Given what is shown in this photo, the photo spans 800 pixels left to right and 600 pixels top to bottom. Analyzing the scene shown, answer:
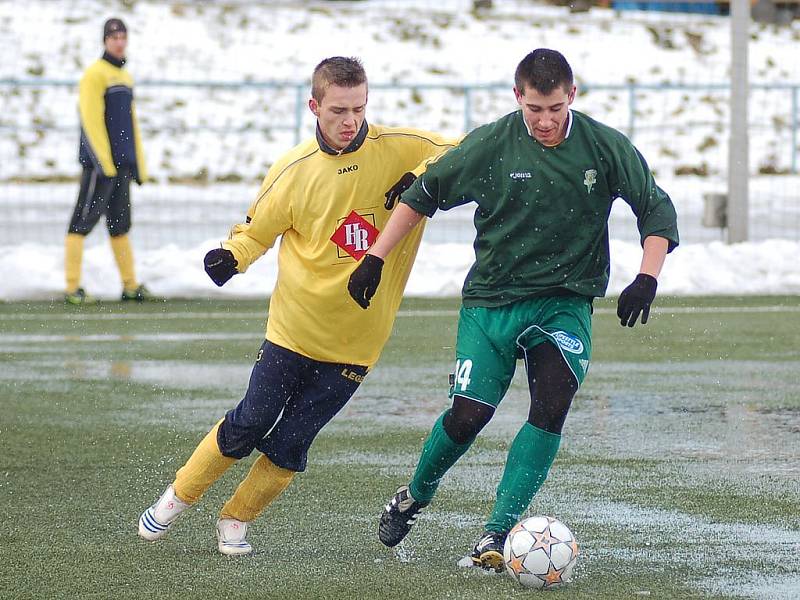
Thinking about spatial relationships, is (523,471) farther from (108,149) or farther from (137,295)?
(137,295)

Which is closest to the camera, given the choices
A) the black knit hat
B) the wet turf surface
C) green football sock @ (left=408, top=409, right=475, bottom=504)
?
the wet turf surface

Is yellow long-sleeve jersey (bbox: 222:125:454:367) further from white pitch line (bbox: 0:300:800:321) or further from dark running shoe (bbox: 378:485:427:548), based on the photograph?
white pitch line (bbox: 0:300:800:321)

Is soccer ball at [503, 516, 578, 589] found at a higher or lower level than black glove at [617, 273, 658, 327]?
lower

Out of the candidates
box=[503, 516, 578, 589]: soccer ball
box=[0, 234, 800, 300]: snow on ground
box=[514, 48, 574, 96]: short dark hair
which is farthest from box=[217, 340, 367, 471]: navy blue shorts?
box=[0, 234, 800, 300]: snow on ground

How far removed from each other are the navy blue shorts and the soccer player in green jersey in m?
0.38

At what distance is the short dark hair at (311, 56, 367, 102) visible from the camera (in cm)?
502

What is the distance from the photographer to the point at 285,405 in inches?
202

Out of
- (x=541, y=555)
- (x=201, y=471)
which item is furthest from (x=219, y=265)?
(x=541, y=555)

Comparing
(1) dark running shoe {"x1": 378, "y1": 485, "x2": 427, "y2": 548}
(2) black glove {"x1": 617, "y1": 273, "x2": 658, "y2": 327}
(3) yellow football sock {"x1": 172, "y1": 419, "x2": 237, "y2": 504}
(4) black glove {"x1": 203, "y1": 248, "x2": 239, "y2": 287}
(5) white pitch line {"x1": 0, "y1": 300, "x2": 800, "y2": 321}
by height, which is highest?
(4) black glove {"x1": 203, "y1": 248, "x2": 239, "y2": 287}

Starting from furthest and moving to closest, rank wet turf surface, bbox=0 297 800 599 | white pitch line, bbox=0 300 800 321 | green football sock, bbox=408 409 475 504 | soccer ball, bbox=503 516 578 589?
1. white pitch line, bbox=0 300 800 321
2. green football sock, bbox=408 409 475 504
3. wet turf surface, bbox=0 297 800 599
4. soccer ball, bbox=503 516 578 589

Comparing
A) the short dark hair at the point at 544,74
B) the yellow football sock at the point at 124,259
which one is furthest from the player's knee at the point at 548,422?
the yellow football sock at the point at 124,259

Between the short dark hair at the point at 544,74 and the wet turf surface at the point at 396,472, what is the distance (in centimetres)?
150

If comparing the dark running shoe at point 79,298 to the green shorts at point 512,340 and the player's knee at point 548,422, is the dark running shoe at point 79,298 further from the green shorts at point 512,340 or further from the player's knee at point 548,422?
the player's knee at point 548,422

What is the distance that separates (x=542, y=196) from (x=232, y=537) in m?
1.51
